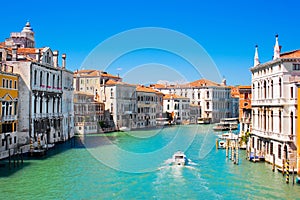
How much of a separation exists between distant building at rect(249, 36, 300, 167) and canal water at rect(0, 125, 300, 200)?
81 cm

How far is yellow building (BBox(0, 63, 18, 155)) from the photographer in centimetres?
1577

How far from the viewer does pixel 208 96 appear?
1933 inches

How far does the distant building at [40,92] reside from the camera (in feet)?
59.5

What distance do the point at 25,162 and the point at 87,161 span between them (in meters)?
2.50

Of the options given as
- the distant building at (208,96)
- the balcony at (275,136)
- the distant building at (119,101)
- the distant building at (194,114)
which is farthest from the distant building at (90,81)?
the balcony at (275,136)

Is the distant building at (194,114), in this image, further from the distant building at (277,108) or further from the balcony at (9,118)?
the balcony at (9,118)

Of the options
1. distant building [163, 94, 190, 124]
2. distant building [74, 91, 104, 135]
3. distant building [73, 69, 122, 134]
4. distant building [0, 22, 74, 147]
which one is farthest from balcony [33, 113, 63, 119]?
distant building [163, 94, 190, 124]

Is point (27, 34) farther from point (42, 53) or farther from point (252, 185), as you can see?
point (252, 185)

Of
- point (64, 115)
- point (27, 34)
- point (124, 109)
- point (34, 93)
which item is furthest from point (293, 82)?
Result: point (124, 109)

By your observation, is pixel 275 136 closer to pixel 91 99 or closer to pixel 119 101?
pixel 91 99

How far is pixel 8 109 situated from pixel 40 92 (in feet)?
10.8

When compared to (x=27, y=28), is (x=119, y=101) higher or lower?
lower

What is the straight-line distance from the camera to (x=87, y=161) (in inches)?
623

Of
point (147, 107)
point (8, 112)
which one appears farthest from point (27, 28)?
point (147, 107)
